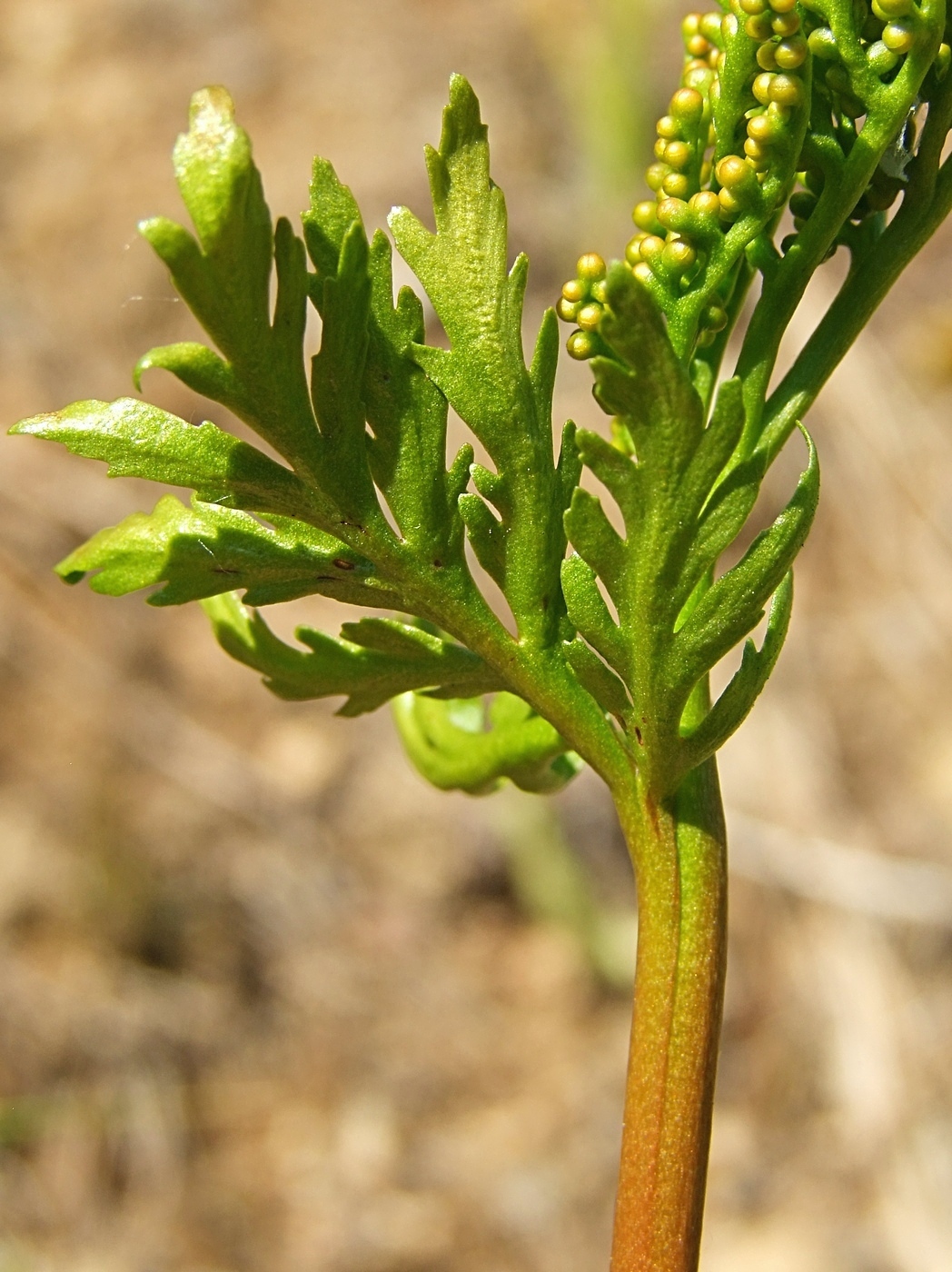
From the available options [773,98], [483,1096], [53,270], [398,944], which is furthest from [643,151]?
[773,98]

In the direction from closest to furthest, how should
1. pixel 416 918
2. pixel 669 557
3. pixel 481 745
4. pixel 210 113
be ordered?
1. pixel 210 113
2. pixel 669 557
3. pixel 481 745
4. pixel 416 918

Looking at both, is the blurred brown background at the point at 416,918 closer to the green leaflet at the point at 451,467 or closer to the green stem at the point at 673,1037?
the green stem at the point at 673,1037

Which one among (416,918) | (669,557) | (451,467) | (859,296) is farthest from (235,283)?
(416,918)

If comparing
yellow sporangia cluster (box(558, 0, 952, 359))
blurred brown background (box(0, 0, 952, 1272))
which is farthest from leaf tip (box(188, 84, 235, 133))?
blurred brown background (box(0, 0, 952, 1272))

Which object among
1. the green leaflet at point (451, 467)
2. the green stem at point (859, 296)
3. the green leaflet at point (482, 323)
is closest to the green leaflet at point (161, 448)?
the green leaflet at point (451, 467)

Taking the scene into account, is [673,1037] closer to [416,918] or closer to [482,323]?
[482,323]

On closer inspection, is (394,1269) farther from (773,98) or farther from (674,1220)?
(773,98)

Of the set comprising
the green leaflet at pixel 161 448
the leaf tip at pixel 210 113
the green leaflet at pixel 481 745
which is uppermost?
the leaf tip at pixel 210 113
